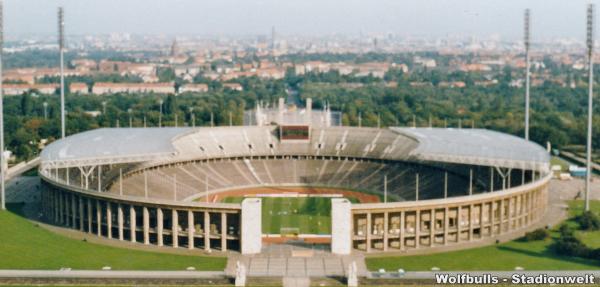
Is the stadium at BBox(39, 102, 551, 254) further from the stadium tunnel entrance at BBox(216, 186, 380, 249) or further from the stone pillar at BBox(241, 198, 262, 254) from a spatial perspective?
the stadium tunnel entrance at BBox(216, 186, 380, 249)

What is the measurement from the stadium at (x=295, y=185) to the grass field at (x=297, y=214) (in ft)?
0.71

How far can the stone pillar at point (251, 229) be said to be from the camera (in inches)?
2608

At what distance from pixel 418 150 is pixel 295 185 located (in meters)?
19.5

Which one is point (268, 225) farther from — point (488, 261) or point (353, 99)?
point (353, 99)

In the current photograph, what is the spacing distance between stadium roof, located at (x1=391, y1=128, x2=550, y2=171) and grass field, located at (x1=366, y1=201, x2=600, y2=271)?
42.2 feet

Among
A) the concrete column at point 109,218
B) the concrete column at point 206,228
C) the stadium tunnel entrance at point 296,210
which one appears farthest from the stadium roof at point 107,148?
the concrete column at point 206,228

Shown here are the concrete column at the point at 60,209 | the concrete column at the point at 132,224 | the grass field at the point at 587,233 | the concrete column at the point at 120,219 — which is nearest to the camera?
the concrete column at the point at 132,224

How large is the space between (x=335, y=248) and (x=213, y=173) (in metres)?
36.6

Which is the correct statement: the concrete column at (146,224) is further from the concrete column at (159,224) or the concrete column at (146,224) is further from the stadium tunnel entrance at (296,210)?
the stadium tunnel entrance at (296,210)

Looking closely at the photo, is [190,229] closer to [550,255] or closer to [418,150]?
[418,150]

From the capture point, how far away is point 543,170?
3231 inches

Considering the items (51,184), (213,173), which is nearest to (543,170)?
(213,173)

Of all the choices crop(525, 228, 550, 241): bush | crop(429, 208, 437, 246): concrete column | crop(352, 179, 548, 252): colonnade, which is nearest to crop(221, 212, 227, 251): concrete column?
crop(352, 179, 548, 252): colonnade

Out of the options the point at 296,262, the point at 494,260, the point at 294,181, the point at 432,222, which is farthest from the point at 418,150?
the point at 296,262
